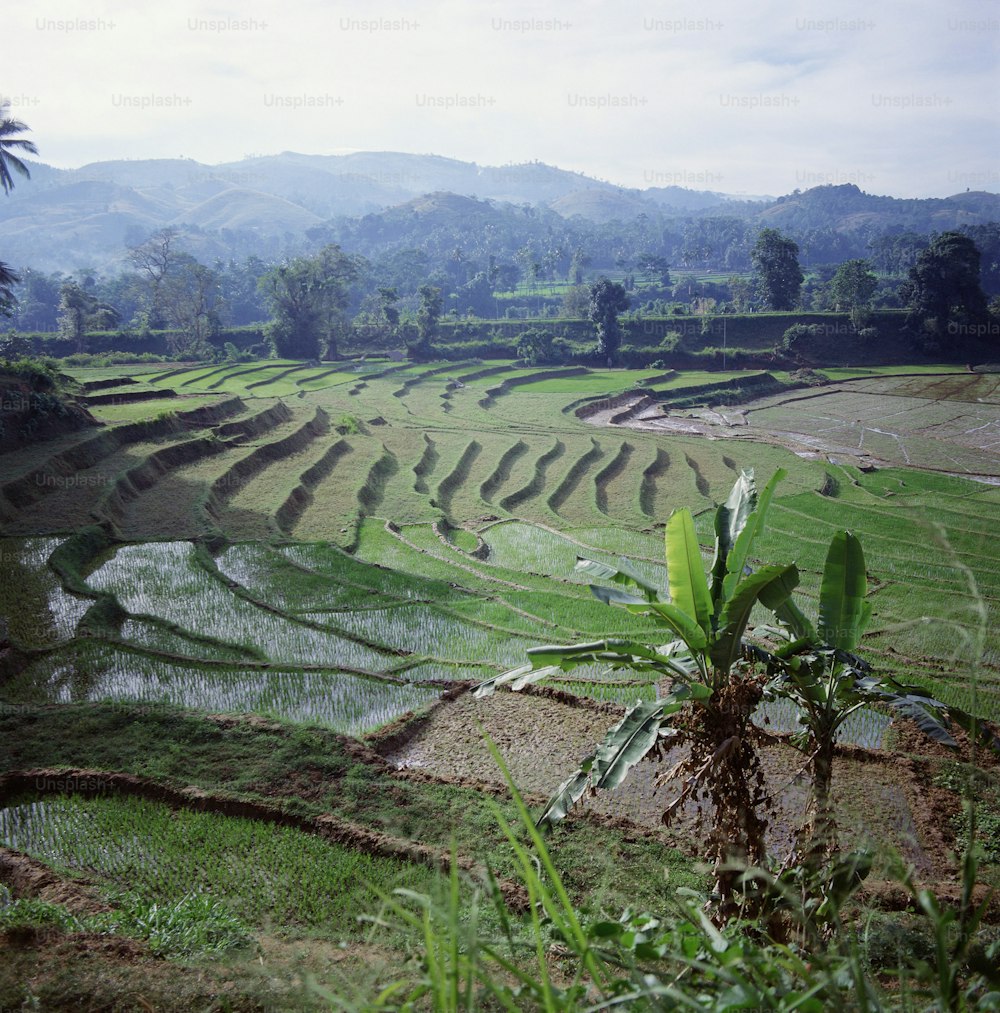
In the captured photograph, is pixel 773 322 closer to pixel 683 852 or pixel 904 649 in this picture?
pixel 904 649

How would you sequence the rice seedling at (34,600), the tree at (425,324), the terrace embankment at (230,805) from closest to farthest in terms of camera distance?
1. the terrace embankment at (230,805)
2. the rice seedling at (34,600)
3. the tree at (425,324)

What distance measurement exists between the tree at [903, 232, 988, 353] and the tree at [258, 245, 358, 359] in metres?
36.1

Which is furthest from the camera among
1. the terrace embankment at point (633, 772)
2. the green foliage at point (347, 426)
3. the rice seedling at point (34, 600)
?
the green foliage at point (347, 426)

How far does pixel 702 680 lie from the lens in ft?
15.6

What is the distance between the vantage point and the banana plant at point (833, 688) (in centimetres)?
441

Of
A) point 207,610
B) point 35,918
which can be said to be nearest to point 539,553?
point 207,610

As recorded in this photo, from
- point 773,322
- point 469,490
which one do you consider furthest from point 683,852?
point 773,322

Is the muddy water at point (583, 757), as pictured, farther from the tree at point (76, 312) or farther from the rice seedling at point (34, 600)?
the tree at point (76, 312)

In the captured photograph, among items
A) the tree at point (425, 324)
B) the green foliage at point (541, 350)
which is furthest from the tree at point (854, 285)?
the tree at point (425, 324)

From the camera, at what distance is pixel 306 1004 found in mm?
2604

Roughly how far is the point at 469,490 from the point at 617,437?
8.83 m

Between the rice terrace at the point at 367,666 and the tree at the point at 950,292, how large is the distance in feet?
76.9

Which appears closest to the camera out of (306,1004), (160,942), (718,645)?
(306,1004)

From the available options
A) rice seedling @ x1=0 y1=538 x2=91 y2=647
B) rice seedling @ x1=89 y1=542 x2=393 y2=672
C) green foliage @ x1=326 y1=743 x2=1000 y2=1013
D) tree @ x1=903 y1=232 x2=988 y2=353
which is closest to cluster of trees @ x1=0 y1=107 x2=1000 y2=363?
tree @ x1=903 y1=232 x2=988 y2=353
